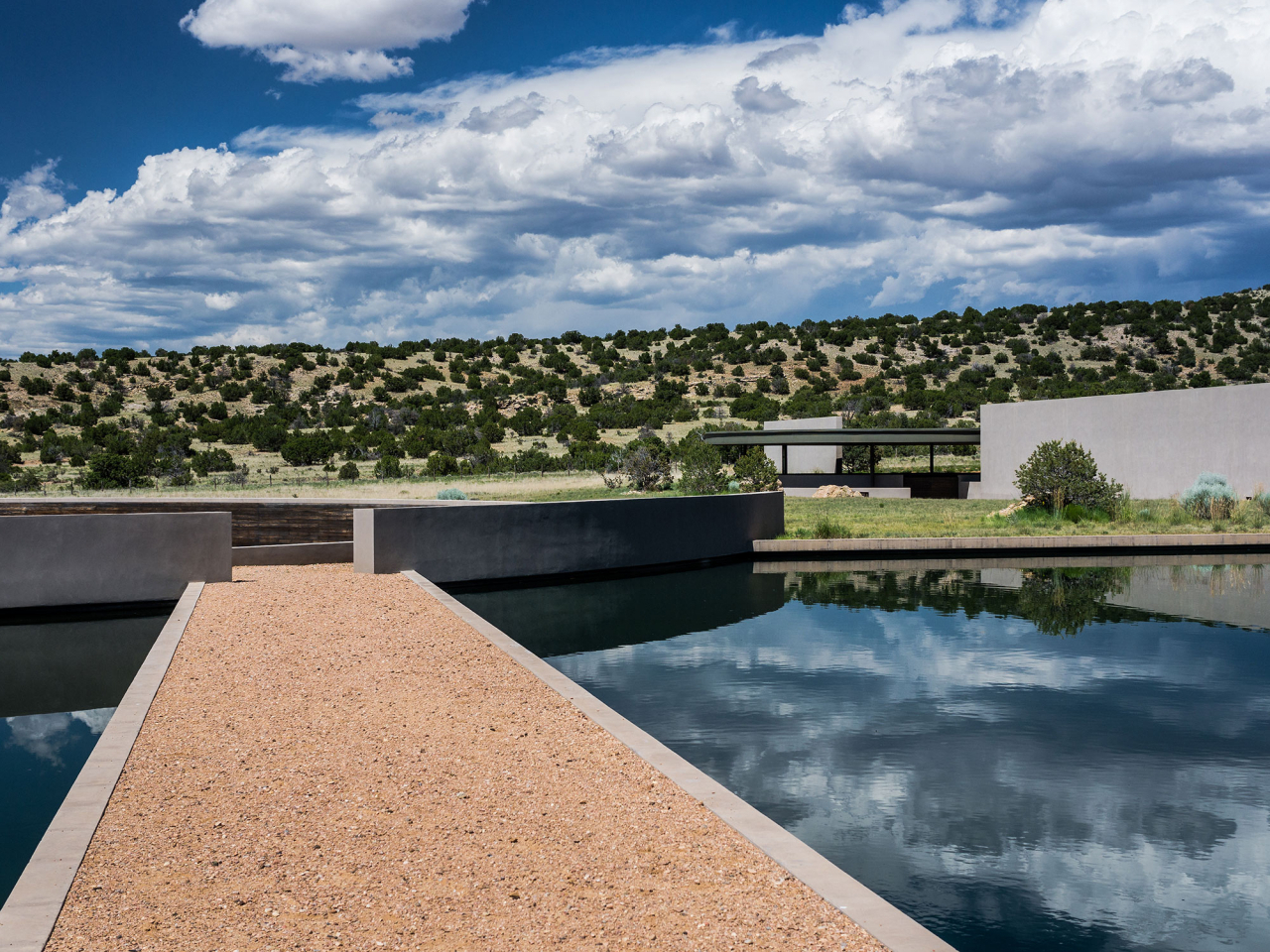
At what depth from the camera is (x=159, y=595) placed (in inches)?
563

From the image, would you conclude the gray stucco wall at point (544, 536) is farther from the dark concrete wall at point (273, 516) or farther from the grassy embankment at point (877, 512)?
the dark concrete wall at point (273, 516)

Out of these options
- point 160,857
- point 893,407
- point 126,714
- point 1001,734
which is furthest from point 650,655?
point 893,407

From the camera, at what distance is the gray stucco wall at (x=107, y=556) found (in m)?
13.8

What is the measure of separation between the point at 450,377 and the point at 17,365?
25.3 metres

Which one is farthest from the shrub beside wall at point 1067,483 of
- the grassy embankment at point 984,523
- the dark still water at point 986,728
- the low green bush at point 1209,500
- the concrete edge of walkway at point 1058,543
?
the dark still water at point 986,728

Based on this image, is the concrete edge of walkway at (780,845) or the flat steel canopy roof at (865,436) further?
the flat steel canopy roof at (865,436)

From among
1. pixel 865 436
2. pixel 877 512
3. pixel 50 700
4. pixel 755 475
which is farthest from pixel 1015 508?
pixel 50 700

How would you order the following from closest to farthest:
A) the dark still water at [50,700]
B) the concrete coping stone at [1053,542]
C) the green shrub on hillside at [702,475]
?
the dark still water at [50,700] → the concrete coping stone at [1053,542] → the green shrub on hillside at [702,475]

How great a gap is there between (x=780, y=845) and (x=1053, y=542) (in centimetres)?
1741

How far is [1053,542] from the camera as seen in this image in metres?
20.6

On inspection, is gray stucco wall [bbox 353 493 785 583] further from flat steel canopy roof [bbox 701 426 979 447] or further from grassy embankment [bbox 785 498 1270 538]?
flat steel canopy roof [bbox 701 426 979 447]

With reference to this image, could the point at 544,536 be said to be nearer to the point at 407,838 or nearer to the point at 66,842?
the point at 407,838

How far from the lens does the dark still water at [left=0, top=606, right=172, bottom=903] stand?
6.81 meters

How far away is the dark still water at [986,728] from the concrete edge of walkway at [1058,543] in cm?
350
